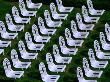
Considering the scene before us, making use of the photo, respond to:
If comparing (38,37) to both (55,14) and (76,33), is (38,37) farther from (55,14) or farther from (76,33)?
(55,14)

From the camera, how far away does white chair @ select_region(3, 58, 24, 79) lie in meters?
50.0

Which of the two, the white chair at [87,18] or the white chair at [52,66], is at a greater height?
the white chair at [87,18]

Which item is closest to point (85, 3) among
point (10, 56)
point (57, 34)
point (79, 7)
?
point (79, 7)

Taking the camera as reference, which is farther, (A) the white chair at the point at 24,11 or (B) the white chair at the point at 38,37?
(A) the white chair at the point at 24,11

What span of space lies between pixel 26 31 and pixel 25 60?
4.32 meters

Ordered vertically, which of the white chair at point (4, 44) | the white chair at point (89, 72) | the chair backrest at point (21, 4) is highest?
the chair backrest at point (21, 4)

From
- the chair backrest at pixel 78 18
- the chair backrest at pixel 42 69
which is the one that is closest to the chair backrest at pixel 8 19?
the chair backrest at pixel 78 18

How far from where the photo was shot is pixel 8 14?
182ft

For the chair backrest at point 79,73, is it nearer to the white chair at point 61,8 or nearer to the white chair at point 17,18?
the white chair at point 17,18

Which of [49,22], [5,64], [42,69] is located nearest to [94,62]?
[42,69]

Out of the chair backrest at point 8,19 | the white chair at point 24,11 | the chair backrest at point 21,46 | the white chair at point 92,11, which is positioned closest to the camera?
the chair backrest at point 21,46

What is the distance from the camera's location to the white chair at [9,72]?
5003cm

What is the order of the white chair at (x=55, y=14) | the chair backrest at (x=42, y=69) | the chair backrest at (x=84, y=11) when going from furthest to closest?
the white chair at (x=55, y=14) → the chair backrest at (x=84, y=11) → the chair backrest at (x=42, y=69)

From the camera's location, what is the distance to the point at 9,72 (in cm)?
5038
